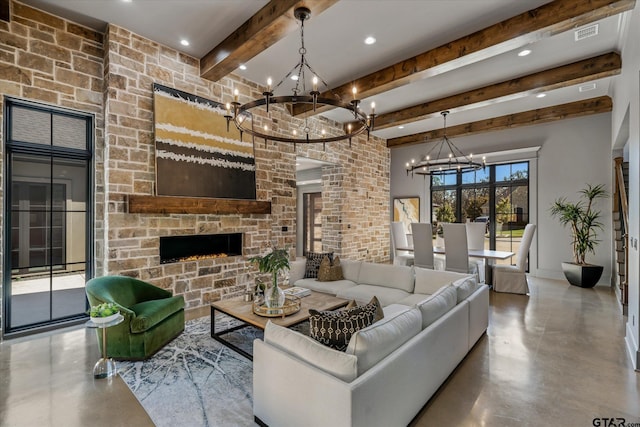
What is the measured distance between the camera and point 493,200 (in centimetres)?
742

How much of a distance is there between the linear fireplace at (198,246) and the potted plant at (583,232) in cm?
622

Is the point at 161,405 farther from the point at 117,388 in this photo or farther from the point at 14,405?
the point at 14,405

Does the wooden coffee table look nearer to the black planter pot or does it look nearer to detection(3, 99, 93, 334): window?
detection(3, 99, 93, 334): window

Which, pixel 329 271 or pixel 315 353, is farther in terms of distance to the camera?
pixel 329 271

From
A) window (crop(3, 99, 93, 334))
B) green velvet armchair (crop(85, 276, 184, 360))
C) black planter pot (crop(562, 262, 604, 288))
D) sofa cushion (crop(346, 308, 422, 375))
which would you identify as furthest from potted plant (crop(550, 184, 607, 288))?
window (crop(3, 99, 93, 334))

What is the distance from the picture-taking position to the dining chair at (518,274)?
5.27 metres

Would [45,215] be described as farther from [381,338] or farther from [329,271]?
[381,338]

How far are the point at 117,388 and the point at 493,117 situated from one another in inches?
313

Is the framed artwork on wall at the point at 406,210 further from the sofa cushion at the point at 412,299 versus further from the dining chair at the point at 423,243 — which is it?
the sofa cushion at the point at 412,299

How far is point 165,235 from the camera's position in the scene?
13.6 ft

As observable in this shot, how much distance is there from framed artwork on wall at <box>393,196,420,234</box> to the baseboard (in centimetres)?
545

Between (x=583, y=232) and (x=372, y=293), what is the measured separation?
4771 mm

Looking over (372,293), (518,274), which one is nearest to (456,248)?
(518,274)

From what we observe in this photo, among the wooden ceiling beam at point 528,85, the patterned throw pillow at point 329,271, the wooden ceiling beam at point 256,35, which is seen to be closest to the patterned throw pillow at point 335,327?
the patterned throw pillow at point 329,271
